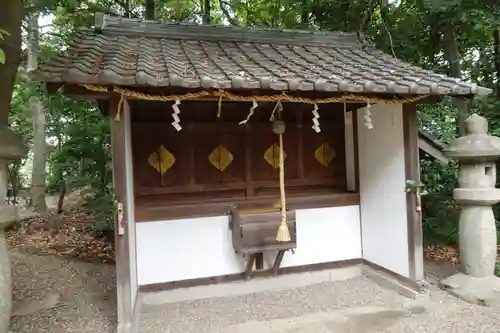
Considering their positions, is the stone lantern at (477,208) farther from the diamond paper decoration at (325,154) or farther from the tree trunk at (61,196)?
the tree trunk at (61,196)

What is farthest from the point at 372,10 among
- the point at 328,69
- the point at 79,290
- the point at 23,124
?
the point at 23,124

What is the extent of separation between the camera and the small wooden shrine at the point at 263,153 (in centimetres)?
386

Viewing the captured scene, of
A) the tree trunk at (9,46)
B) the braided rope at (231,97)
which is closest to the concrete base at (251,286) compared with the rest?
the braided rope at (231,97)

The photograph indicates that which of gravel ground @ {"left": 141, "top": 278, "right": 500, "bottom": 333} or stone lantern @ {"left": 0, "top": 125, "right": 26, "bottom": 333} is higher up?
stone lantern @ {"left": 0, "top": 125, "right": 26, "bottom": 333}

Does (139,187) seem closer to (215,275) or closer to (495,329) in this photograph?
(215,275)

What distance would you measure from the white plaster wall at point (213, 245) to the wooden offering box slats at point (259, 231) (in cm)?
37

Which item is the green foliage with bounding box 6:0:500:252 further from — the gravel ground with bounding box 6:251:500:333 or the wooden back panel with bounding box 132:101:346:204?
the gravel ground with bounding box 6:251:500:333

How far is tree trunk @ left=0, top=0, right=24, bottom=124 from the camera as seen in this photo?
3.30m

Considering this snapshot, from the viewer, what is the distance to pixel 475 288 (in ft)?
13.8

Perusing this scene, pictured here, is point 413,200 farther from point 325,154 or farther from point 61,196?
point 61,196

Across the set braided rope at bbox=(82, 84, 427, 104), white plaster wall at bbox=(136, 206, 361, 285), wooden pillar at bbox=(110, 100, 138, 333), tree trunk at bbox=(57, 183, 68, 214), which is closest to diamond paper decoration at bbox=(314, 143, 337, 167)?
white plaster wall at bbox=(136, 206, 361, 285)

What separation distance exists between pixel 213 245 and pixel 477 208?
3008mm

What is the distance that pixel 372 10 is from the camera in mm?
7246

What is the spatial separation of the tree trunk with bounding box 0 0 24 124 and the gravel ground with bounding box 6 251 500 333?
81.8 inches
